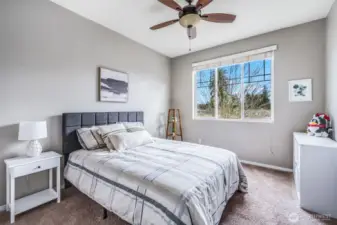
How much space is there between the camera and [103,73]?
292 cm

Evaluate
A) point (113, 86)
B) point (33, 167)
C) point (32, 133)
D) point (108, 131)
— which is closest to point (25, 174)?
point (33, 167)

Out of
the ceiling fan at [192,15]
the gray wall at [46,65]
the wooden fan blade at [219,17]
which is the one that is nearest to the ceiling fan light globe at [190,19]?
the ceiling fan at [192,15]

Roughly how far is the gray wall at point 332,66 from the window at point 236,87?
796 mm

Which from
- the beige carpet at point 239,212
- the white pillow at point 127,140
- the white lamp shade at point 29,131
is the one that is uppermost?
the white lamp shade at point 29,131

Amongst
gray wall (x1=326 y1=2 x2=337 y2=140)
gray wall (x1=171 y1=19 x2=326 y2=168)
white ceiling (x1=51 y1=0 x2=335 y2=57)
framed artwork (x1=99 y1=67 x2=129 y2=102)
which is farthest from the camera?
framed artwork (x1=99 y1=67 x2=129 y2=102)

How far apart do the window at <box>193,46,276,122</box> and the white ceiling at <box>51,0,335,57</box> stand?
506 mm

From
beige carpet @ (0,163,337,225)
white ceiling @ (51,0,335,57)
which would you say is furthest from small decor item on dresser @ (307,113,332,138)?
white ceiling @ (51,0,335,57)

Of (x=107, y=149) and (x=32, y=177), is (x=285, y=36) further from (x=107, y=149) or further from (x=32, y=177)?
(x=32, y=177)

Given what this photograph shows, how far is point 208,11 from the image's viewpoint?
2443 mm

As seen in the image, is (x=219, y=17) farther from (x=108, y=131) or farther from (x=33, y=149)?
(x=33, y=149)

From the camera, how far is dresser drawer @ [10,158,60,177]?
68.5 inches

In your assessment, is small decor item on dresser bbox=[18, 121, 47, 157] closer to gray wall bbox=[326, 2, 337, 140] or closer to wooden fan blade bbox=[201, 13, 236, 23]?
wooden fan blade bbox=[201, 13, 236, 23]

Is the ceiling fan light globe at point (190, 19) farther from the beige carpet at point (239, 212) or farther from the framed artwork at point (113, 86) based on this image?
the beige carpet at point (239, 212)

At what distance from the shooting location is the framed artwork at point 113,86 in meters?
2.92
